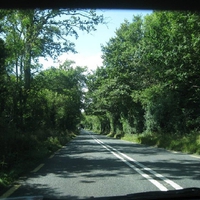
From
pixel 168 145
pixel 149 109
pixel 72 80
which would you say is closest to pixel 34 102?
pixel 168 145

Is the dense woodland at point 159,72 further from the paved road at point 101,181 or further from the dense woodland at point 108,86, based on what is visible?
→ the paved road at point 101,181

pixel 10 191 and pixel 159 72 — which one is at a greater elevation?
pixel 159 72

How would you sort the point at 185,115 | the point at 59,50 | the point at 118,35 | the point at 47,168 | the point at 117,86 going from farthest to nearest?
the point at 118,35 < the point at 117,86 < the point at 185,115 < the point at 59,50 < the point at 47,168

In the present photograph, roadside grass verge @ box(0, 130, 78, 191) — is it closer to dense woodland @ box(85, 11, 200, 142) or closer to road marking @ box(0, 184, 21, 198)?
road marking @ box(0, 184, 21, 198)

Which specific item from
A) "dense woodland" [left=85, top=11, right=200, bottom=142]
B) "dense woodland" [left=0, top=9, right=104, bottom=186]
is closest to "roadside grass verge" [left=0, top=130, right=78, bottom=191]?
"dense woodland" [left=0, top=9, right=104, bottom=186]

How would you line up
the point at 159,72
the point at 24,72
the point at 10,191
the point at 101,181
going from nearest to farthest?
1. the point at 10,191
2. the point at 101,181
3. the point at 24,72
4. the point at 159,72

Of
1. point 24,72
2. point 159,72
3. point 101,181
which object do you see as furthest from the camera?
point 159,72

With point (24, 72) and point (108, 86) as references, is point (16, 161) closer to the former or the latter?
point (24, 72)

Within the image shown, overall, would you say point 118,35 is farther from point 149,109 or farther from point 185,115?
point 185,115

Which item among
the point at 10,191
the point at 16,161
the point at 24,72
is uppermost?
the point at 24,72

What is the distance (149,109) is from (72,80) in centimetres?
3126

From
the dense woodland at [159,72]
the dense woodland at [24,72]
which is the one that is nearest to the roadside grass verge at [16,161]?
the dense woodland at [24,72]

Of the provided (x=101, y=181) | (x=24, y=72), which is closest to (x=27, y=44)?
(x=24, y=72)

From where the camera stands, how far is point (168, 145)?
20688 millimetres
